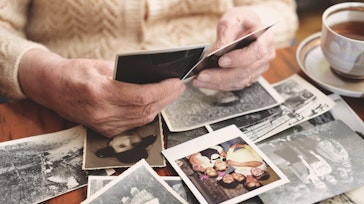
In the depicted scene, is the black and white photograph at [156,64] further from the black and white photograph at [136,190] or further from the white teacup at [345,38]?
the white teacup at [345,38]

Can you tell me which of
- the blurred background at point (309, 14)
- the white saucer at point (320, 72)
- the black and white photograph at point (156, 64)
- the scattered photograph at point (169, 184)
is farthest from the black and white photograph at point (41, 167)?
the blurred background at point (309, 14)

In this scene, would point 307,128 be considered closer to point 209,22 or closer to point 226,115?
point 226,115

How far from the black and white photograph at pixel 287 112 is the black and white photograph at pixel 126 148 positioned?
118 millimetres

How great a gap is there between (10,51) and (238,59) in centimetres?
48

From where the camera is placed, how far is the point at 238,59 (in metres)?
0.82

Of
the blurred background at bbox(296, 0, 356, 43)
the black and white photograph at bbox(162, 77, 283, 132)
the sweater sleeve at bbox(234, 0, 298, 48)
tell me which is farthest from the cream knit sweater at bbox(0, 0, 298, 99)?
the blurred background at bbox(296, 0, 356, 43)

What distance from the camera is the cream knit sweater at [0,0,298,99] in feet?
3.13

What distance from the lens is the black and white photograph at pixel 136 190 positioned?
64 centimetres

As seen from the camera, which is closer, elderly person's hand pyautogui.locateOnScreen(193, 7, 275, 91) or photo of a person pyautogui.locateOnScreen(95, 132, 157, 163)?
photo of a person pyautogui.locateOnScreen(95, 132, 157, 163)

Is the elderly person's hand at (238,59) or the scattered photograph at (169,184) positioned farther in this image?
the elderly person's hand at (238,59)

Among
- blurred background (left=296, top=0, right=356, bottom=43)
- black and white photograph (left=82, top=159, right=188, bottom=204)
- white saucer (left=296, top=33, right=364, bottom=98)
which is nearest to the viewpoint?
black and white photograph (left=82, top=159, right=188, bottom=204)

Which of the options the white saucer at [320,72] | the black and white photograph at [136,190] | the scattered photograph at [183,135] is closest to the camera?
the black and white photograph at [136,190]

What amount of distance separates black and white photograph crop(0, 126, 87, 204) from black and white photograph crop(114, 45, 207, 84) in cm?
16

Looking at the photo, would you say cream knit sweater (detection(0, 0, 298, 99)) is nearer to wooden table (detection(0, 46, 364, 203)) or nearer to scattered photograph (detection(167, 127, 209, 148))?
wooden table (detection(0, 46, 364, 203))
